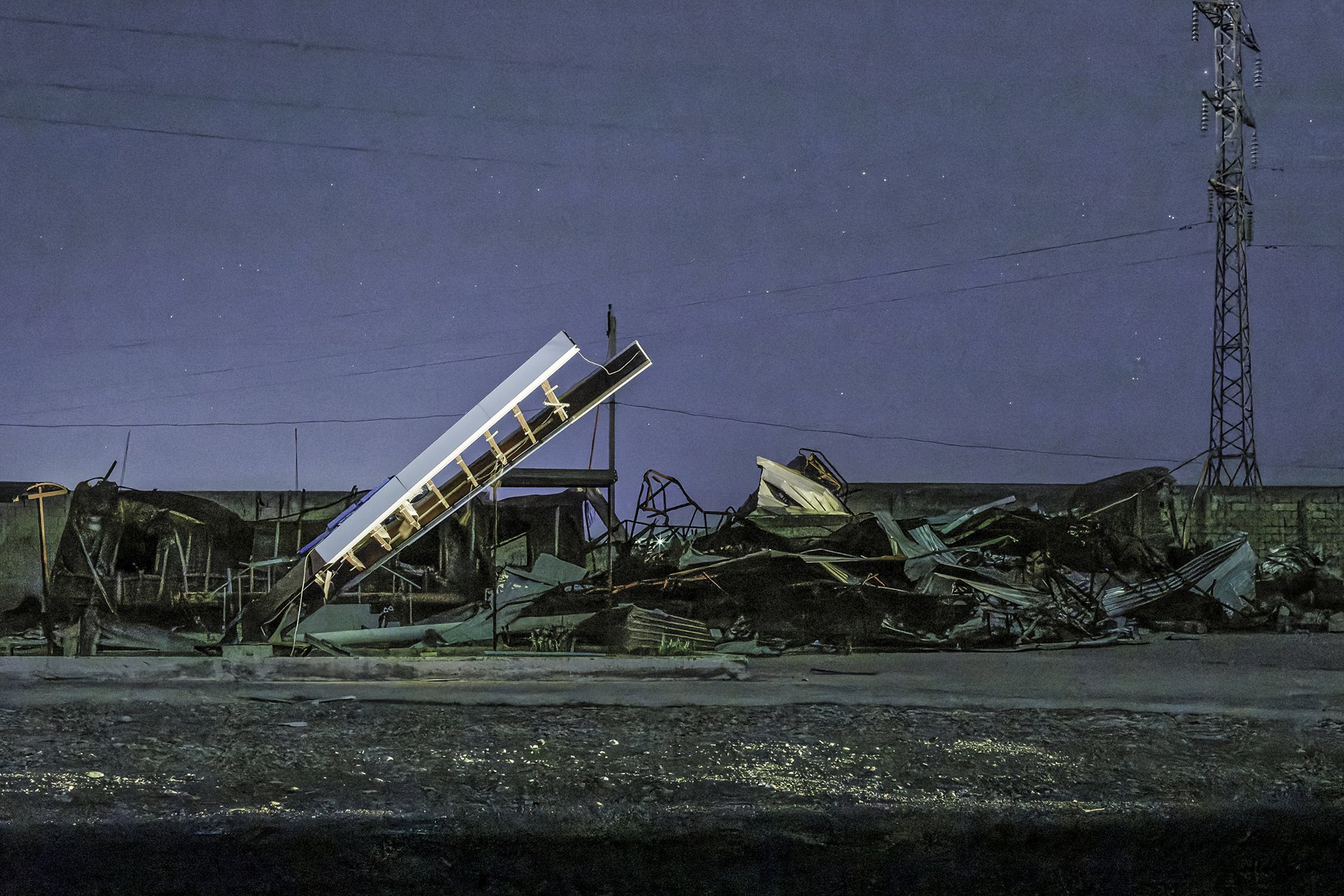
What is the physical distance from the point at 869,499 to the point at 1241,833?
16.5 meters

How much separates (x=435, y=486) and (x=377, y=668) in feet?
6.04

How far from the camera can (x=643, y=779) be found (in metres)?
4.10

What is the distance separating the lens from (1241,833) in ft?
12.0

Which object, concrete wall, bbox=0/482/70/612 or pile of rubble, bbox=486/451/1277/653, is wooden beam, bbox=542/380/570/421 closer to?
pile of rubble, bbox=486/451/1277/653

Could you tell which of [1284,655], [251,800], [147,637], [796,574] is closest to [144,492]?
[147,637]

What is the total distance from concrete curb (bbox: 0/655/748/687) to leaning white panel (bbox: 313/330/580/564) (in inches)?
51.0

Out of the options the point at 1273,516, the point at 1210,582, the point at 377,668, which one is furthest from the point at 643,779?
the point at 1273,516

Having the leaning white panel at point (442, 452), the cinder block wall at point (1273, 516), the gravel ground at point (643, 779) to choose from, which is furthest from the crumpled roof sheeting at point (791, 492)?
the gravel ground at point (643, 779)

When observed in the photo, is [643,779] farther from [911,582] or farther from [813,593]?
[911,582]

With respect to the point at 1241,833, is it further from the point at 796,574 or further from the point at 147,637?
the point at 147,637

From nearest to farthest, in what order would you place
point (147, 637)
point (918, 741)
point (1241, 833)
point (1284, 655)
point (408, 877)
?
point (408, 877) → point (1241, 833) → point (918, 741) → point (1284, 655) → point (147, 637)

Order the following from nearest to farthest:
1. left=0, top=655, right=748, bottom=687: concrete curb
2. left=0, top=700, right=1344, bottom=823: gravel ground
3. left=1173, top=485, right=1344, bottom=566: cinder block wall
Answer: left=0, top=700, right=1344, bottom=823: gravel ground < left=0, top=655, right=748, bottom=687: concrete curb < left=1173, top=485, right=1344, bottom=566: cinder block wall

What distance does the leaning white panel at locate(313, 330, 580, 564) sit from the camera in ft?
30.3

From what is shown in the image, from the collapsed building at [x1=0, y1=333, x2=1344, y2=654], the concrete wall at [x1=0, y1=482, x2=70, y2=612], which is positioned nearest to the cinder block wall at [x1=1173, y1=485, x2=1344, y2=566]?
the collapsed building at [x1=0, y1=333, x2=1344, y2=654]
